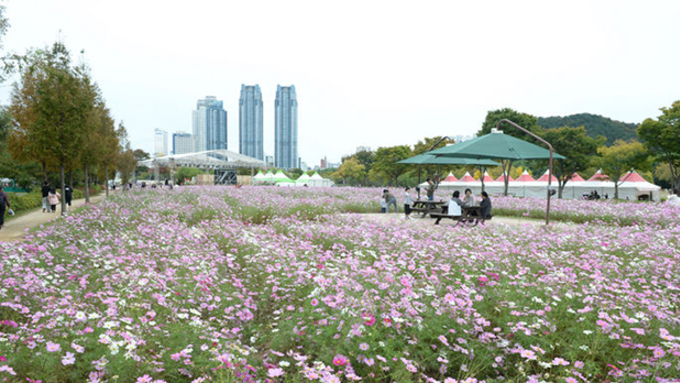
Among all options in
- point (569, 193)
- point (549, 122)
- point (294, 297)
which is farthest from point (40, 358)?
point (549, 122)

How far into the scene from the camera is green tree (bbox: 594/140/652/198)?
3266cm

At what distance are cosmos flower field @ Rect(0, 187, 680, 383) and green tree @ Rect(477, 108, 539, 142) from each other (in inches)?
1305

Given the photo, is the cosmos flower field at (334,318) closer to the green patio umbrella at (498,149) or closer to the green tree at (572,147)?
the green patio umbrella at (498,149)

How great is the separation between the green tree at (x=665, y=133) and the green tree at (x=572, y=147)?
6708 millimetres

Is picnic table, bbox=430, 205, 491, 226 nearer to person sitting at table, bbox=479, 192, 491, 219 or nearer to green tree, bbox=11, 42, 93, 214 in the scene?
person sitting at table, bbox=479, 192, 491, 219

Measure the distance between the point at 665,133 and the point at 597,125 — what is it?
204 ft

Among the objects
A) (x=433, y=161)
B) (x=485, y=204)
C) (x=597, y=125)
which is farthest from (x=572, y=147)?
(x=597, y=125)

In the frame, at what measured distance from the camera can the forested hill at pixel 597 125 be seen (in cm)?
7738

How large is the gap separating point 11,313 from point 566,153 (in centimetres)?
→ 4121

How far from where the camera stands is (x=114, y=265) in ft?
16.3

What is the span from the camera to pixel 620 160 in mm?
33969

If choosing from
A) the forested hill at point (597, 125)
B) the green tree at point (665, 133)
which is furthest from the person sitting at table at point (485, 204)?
the forested hill at point (597, 125)

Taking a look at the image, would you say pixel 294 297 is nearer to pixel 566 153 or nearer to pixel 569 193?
pixel 566 153

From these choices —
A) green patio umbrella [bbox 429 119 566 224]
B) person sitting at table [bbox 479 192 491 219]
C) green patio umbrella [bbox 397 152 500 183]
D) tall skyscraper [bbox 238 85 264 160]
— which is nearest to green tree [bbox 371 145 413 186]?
green patio umbrella [bbox 397 152 500 183]
